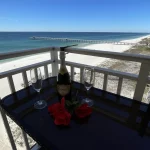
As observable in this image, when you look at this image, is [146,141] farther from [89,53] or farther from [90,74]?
[89,53]

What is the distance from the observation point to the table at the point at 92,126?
1.79 feet

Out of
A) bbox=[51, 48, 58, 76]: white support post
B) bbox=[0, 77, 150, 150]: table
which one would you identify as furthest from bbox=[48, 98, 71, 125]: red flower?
bbox=[51, 48, 58, 76]: white support post

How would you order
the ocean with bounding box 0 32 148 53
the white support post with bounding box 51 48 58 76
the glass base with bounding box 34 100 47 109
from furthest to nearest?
the ocean with bounding box 0 32 148 53, the white support post with bounding box 51 48 58 76, the glass base with bounding box 34 100 47 109

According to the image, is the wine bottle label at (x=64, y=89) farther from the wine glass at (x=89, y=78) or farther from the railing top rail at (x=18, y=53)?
the railing top rail at (x=18, y=53)

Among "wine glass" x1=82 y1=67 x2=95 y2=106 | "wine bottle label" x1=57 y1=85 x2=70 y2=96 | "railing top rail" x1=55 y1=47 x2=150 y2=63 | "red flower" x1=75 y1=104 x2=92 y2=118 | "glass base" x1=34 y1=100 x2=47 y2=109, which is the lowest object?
"glass base" x1=34 y1=100 x2=47 y2=109

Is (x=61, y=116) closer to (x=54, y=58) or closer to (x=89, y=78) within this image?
(x=89, y=78)

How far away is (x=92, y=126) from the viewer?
658mm

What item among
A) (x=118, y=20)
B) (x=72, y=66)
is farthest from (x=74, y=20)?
(x=72, y=66)

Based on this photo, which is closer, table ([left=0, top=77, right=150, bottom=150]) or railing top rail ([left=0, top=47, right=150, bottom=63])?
table ([left=0, top=77, right=150, bottom=150])

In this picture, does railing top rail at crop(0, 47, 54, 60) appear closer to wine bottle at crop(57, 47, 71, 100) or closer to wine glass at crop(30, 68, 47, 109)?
wine glass at crop(30, 68, 47, 109)

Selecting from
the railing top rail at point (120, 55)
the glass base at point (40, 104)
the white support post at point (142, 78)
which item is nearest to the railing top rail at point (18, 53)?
the railing top rail at point (120, 55)

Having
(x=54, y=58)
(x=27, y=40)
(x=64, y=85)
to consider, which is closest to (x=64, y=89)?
(x=64, y=85)

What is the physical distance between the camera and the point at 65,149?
515 millimetres

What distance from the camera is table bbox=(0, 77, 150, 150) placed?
546 millimetres
